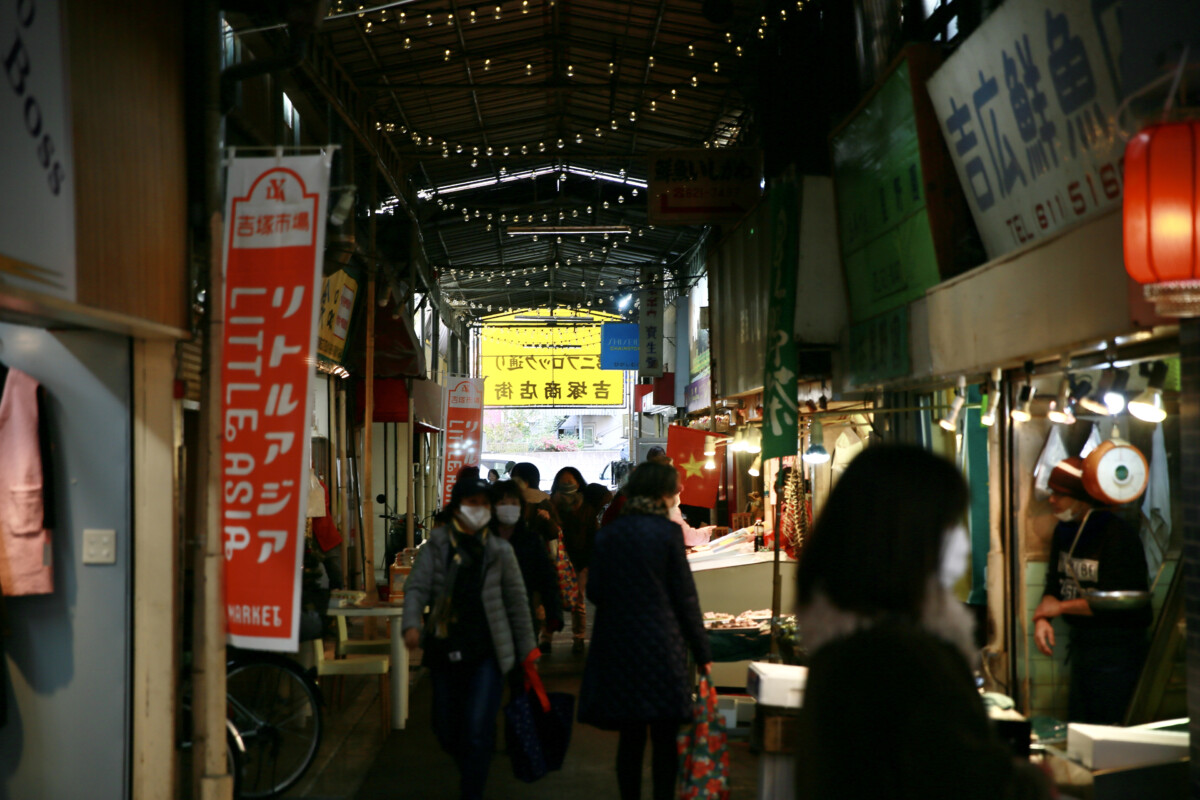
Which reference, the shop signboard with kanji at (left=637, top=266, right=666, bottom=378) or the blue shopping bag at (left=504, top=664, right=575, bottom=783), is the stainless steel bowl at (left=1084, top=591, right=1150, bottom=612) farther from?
the shop signboard with kanji at (left=637, top=266, right=666, bottom=378)

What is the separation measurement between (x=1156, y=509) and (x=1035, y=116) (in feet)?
8.88

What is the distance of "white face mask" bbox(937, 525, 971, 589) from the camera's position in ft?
6.28

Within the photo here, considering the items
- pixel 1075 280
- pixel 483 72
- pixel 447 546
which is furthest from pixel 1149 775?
pixel 483 72

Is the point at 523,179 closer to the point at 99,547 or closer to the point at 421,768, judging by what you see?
the point at 421,768

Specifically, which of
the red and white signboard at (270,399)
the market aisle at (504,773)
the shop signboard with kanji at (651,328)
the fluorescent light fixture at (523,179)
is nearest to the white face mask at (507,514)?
the market aisle at (504,773)

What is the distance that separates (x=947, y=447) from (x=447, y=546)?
4257 mm

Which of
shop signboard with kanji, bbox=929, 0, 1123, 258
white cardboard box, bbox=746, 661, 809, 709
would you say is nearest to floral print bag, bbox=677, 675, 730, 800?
white cardboard box, bbox=746, 661, 809, 709

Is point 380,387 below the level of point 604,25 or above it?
below

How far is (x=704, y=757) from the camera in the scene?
17.3 ft

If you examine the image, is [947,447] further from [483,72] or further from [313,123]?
[483,72]

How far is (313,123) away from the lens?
976 centimetres

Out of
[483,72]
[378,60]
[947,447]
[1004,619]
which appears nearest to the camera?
[1004,619]

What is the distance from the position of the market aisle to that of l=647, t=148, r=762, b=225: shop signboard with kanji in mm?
6019

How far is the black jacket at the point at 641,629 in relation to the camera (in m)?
5.16
